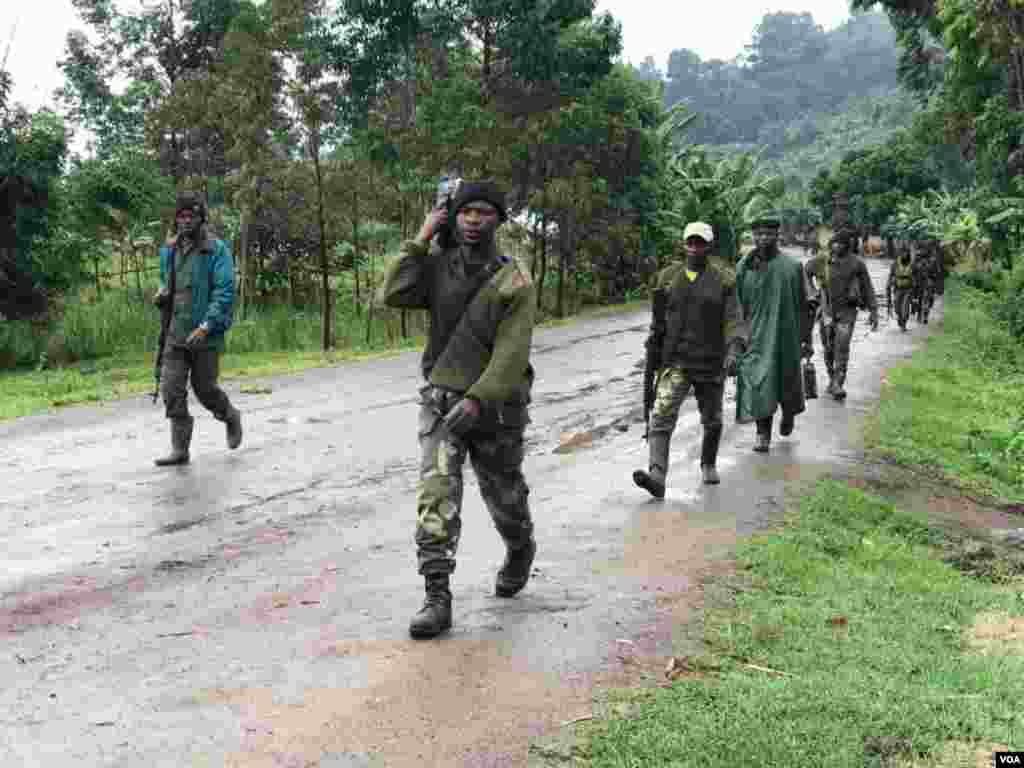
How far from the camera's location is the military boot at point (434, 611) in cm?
514

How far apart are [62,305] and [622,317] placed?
1341 cm

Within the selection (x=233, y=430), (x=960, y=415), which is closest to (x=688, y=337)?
(x=233, y=430)

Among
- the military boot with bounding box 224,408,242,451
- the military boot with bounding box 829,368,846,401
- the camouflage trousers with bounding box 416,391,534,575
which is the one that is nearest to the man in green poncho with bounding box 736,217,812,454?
the military boot with bounding box 829,368,846,401

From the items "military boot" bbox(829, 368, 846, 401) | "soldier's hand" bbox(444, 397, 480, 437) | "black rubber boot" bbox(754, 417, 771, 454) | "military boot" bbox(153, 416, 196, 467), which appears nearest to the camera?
"soldier's hand" bbox(444, 397, 480, 437)

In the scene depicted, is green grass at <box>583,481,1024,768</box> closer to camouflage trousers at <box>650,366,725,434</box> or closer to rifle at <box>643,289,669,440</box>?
camouflage trousers at <box>650,366,725,434</box>

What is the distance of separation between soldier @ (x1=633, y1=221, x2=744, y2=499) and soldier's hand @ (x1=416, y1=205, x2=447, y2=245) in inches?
136

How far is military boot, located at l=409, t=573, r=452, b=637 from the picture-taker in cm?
514

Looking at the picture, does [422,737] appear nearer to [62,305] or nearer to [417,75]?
[62,305]

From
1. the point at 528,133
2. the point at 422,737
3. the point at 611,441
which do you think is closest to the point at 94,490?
the point at 611,441

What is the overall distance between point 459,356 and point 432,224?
1.88ft

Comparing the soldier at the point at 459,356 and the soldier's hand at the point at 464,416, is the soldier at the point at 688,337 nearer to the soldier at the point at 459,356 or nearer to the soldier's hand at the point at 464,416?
the soldier at the point at 459,356

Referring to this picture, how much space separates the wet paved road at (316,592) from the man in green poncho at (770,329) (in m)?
0.55

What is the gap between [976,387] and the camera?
1817 centimetres

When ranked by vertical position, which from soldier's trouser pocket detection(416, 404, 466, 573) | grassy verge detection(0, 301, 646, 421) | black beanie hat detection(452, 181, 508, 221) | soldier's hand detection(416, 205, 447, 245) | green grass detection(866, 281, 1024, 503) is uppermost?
black beanie hat detection(452, 181, 508, 221)
